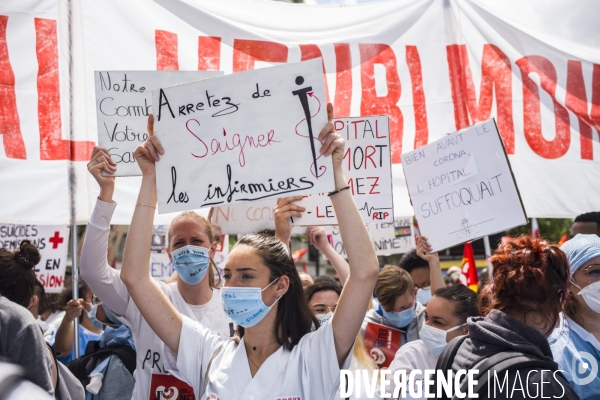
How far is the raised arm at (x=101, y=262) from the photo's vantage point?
314 cm

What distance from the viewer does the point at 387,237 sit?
27.1 feet

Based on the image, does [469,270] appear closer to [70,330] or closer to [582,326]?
[582,326]

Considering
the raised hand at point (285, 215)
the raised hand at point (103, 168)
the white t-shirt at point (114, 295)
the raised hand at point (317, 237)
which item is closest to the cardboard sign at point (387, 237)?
the raised hand at point (317, 237)

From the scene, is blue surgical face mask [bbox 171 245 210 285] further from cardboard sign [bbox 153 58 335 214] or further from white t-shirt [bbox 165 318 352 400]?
white t-shirt [bbox 165 318 352 400]

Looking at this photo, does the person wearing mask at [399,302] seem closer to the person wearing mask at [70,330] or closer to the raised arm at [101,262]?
the raised arm at [101,262]

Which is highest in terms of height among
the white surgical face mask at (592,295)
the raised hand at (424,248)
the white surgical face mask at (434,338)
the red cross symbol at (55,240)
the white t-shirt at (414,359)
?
the raised hand at (424,248)

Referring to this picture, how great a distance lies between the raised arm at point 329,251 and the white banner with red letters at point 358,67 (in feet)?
4.63

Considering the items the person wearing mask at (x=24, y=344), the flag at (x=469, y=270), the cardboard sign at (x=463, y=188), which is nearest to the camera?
the person wearing mask at (x=24, y=344)

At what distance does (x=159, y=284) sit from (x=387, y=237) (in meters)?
5.35

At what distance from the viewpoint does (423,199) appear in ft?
15.0

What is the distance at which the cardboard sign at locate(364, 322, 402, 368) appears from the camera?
172 inches

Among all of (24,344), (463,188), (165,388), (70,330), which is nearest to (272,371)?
(165,388)

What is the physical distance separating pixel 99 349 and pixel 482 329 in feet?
9.05

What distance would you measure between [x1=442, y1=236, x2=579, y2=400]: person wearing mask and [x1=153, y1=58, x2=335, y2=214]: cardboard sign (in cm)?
87
